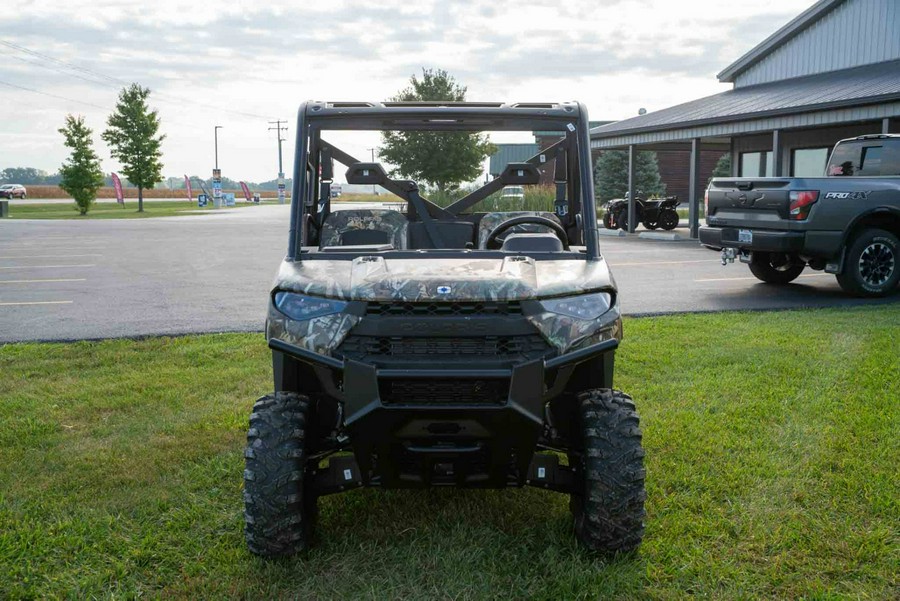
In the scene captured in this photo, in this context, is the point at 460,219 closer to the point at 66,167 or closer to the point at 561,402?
the point at 561,402

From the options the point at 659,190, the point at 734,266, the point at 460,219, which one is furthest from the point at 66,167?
the point at 460,219

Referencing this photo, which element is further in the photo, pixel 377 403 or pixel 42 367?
pixel 42 367

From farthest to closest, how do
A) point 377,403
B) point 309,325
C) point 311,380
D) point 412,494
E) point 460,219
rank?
point 460,219 → point 412,494 → point 311,380 → point 309,325 → point 377,403

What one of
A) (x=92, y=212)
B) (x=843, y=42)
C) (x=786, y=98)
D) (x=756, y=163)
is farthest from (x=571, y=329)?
(x=92, y=212)

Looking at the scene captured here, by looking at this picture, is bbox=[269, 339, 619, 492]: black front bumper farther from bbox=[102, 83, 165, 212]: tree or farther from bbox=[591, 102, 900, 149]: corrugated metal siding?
bbox=[102, 83, 165, 212]: tree

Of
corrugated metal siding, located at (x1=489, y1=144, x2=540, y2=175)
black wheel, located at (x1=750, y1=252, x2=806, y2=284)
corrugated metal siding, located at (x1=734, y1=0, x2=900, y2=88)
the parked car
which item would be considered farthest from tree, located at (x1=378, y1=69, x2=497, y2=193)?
the parked car

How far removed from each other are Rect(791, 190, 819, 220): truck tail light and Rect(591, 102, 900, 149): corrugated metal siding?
745 centimetres

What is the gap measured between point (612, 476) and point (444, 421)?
768mm

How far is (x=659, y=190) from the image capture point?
47.4m

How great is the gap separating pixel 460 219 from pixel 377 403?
194 cm

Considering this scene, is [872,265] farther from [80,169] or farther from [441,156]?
[80,169]

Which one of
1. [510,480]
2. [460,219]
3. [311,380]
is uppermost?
[460,219]

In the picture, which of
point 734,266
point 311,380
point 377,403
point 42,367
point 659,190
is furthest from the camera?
point 659,190

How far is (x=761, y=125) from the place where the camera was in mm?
20859
